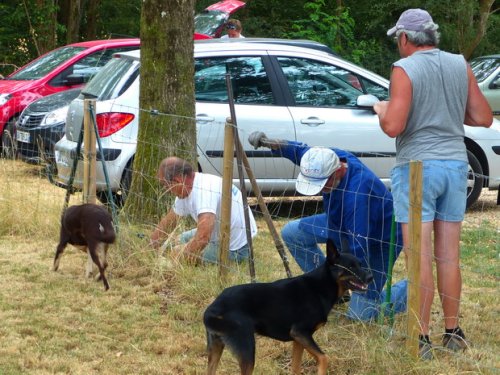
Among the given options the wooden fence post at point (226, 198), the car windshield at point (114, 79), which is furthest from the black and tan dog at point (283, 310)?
the car windshield at point (114, 79)

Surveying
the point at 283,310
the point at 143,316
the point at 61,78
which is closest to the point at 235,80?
the point at 143,316

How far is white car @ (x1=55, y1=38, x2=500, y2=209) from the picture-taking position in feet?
30.0

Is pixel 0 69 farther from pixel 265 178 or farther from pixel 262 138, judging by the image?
pixel 262 138

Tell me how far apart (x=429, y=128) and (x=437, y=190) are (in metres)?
0.33

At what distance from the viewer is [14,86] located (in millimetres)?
13047

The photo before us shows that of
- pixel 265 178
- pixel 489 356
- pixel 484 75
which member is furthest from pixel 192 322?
pixel 484 75

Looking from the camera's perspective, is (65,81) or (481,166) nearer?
(481,166)

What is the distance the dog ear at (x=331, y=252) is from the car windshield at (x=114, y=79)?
4.65 meters

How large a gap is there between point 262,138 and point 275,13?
17.8 meters

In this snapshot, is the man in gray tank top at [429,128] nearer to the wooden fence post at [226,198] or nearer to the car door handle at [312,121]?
the wooden fence post at [226,198]

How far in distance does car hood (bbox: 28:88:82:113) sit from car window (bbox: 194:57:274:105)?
280cm

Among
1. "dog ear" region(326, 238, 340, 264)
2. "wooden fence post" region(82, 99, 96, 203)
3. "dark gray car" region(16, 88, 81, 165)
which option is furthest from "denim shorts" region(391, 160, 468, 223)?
"dark gray car" region(16, 88, 81, 165)

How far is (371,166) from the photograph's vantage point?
32.4ft

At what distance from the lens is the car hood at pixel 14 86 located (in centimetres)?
1288
